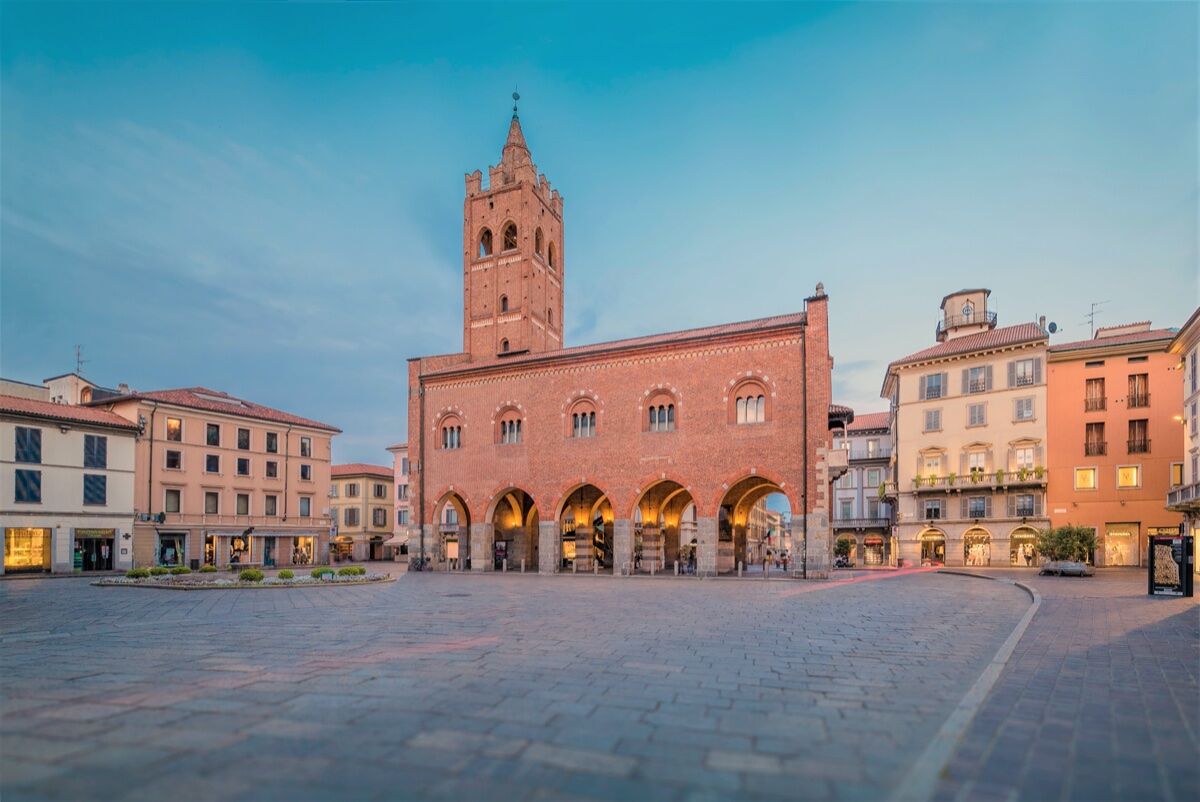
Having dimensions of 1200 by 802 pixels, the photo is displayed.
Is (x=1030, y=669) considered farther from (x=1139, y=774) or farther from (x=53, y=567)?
(x=53, y=567)

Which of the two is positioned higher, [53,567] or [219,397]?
[219,397]

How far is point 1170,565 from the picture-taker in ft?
67.0

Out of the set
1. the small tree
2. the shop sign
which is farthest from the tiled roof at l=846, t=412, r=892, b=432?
the shop sign

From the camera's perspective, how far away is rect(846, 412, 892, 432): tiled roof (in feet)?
202

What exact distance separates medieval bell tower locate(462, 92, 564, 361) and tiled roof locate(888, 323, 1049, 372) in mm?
25726

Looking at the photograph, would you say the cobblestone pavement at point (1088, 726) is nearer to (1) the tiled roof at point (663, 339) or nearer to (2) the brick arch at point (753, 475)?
(2) the brick arch at point (753, 475)

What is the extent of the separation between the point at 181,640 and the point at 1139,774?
12.5m

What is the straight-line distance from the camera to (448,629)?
1245 cm

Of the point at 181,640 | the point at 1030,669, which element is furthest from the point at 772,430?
the point at 181,640

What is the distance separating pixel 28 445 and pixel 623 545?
31055mm

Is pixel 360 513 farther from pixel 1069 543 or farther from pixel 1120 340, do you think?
pixel 1120 340

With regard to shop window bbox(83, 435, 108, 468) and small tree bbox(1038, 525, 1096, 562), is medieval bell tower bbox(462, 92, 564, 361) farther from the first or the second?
small tree bbox(1038, 525, 1096, 562)

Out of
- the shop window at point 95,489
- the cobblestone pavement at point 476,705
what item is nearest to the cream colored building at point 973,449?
the cobblestone pavement at point 476,705

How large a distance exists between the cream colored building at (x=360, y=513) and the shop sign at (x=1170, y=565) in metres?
55.6
